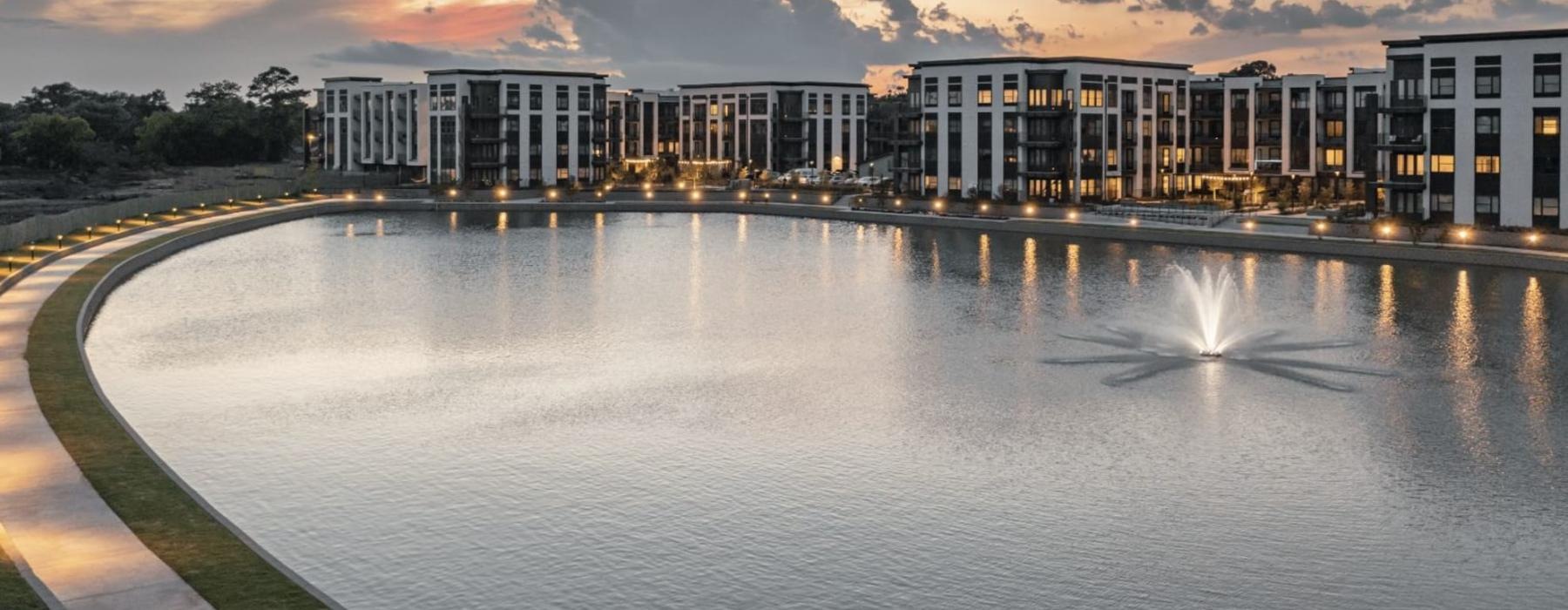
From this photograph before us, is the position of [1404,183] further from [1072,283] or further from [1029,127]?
[1029,127]

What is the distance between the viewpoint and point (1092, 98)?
13012 centimetres

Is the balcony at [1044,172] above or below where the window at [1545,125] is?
below

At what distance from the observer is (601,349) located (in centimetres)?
5256

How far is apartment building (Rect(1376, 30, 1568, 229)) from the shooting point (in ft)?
291

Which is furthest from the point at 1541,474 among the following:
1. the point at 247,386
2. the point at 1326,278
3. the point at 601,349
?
the point at 1326,278

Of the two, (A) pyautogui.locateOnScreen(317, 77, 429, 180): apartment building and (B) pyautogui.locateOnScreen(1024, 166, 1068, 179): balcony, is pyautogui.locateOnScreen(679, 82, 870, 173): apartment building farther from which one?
(B) pyautogui.locateOnScreen(1024, 166, 1068, 179): balcony

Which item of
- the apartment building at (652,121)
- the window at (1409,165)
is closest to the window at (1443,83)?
the window at (1409,165)

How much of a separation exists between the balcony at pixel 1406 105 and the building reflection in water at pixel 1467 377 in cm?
2688

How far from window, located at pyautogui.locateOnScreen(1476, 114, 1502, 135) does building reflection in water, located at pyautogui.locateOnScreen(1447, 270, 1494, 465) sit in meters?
24.7

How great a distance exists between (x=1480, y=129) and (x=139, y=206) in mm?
91063

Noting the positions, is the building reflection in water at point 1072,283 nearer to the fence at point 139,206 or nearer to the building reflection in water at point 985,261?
the building reflection in water at point 985,261

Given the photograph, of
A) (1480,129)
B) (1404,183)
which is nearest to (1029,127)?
(1404,183)

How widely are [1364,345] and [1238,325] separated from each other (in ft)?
18.8

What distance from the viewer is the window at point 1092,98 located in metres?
129
